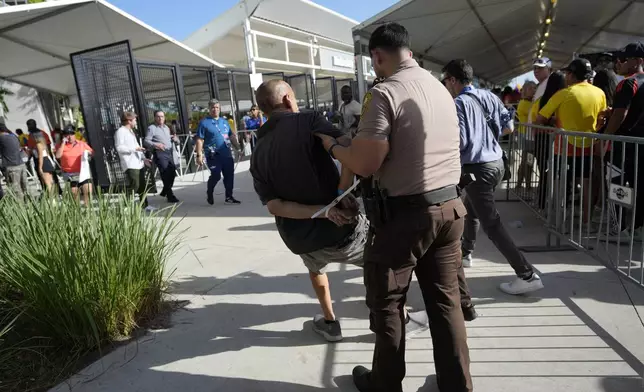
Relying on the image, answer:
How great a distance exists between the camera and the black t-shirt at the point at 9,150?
788 cm

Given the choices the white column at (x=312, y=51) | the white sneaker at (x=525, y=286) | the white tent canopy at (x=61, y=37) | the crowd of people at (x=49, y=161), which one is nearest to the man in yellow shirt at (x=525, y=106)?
the white sneaker at (x=525, y=286)

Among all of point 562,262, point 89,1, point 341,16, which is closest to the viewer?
point 562,262

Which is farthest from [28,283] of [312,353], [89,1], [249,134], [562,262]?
[249,134]

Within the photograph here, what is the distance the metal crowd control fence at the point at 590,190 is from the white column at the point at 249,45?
43.3 feet

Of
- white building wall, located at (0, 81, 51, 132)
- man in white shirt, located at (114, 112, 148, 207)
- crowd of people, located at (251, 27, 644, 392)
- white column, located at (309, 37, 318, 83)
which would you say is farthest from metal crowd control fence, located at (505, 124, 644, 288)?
white building wall, located at (0, 81, 51, 132)

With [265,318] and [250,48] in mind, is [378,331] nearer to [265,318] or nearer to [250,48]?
[265,318]

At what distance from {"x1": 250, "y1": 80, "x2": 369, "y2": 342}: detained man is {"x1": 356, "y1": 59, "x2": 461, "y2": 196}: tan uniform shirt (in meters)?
0.46

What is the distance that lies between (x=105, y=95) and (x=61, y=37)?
4.70m

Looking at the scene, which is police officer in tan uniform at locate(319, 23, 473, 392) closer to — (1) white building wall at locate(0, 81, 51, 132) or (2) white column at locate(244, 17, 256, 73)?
(2) white column at locate(244, 17, 256, 73)

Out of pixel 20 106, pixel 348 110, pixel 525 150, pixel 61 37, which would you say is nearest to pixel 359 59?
pixel 348 110

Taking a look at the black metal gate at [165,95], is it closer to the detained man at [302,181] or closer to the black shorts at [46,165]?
the black shorts at [46,165]

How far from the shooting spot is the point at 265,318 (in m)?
3.31

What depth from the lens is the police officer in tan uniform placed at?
1.87 metres

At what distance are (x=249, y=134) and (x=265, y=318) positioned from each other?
467 inches
